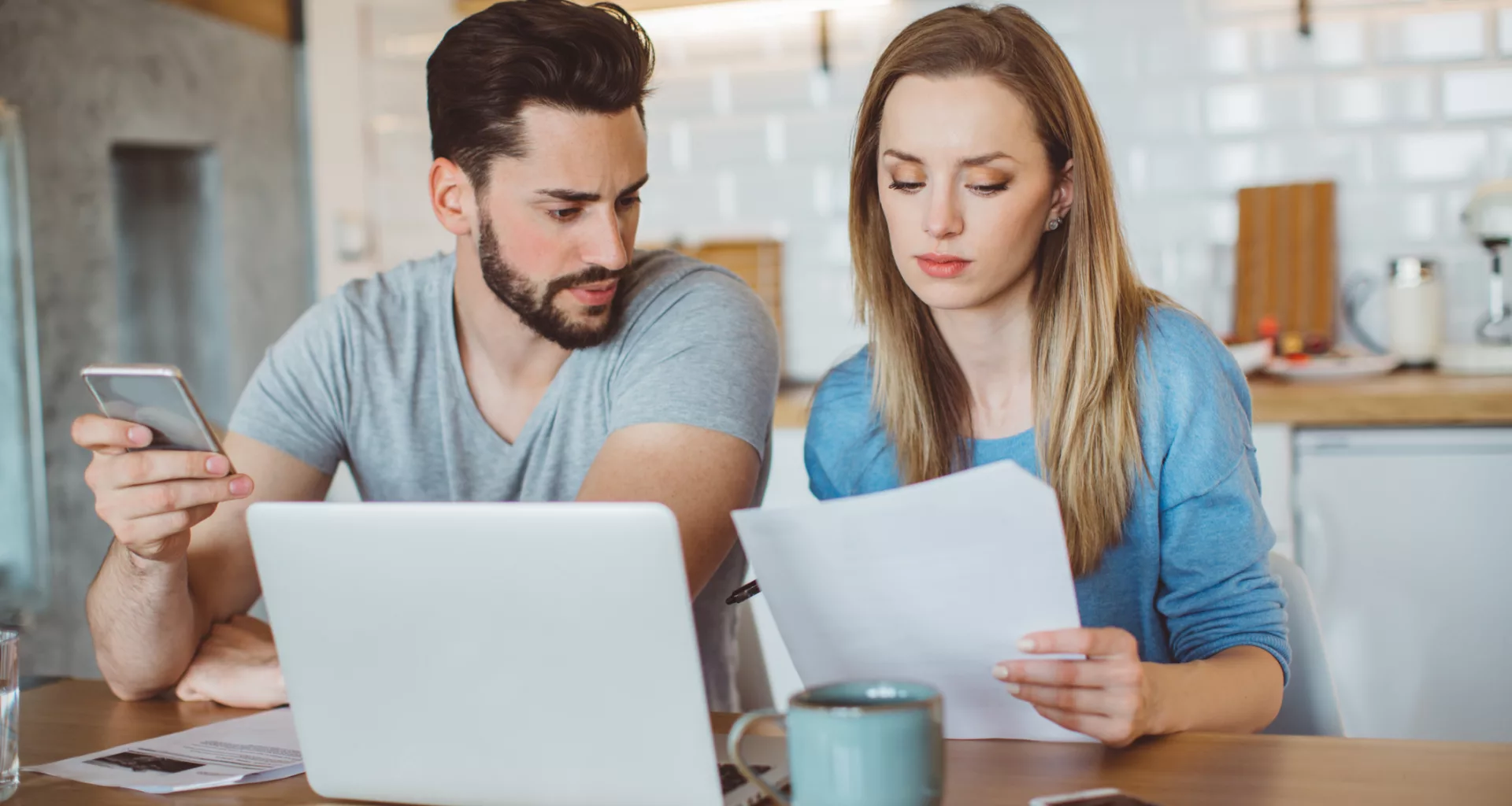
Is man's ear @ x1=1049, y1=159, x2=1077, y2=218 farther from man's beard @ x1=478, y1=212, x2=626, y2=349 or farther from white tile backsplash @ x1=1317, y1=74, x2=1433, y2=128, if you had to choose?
white tile backsplash @ x1=1317, y1=74, x2=1433, y2=128

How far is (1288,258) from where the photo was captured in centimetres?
279

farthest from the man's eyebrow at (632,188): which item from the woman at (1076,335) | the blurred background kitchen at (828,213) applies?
the blurred background kitchen at (828,213)

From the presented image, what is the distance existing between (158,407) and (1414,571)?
2.11 m

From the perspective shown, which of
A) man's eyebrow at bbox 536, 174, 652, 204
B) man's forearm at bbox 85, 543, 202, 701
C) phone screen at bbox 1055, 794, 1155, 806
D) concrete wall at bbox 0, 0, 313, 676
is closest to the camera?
phone screen at bbox 1055, 794, 1155, 806

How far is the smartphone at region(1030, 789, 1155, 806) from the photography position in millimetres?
818

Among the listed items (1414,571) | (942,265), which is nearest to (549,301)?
(942,265)

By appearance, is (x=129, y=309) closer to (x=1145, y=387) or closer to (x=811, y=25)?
(x=811, y=25)

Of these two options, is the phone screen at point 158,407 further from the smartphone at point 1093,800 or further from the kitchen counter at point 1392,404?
the kitchen counter at point 1392,404

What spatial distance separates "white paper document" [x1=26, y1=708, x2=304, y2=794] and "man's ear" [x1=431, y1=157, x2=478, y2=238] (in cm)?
67

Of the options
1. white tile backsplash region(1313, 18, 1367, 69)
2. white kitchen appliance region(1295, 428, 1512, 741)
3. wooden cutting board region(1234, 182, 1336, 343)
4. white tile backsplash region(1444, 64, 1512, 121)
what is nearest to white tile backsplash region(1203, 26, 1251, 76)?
white tile backsplash region(1313, 18, 1367, 69)

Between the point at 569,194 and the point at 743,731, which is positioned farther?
the point at 569,194

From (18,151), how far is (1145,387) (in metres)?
2.31

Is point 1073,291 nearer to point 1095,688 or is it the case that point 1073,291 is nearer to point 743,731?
point 1095,688

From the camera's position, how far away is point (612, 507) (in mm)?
773
